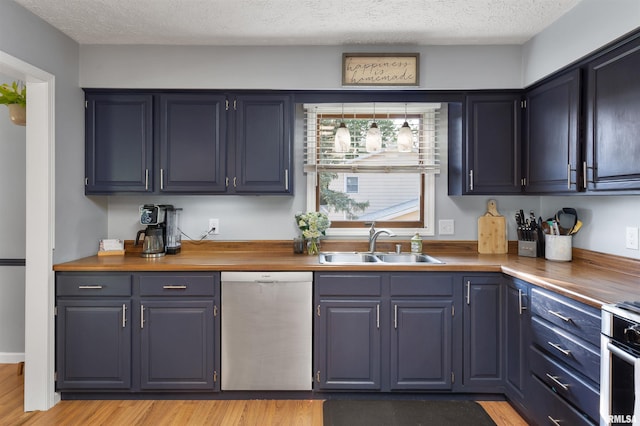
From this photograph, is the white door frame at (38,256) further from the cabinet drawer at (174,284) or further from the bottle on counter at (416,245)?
the bottle on counter at (416,245)

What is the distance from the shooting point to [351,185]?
125 inches

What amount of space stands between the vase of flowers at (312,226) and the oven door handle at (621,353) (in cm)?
185

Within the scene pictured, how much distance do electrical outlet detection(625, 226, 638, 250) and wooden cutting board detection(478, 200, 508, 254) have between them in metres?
0.83

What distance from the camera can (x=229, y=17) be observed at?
244cm

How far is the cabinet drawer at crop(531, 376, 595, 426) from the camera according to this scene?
5.74 ft

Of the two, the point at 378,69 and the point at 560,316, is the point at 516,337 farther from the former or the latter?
the point at 378,69

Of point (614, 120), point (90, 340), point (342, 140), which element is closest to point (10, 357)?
point (90, 340)

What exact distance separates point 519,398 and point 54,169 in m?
3.24

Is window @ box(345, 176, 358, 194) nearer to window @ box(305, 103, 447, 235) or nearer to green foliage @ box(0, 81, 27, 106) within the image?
window @ box(305, 103, 447, 235)

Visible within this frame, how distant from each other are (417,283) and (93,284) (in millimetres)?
2084

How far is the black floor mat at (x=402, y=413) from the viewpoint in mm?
2264

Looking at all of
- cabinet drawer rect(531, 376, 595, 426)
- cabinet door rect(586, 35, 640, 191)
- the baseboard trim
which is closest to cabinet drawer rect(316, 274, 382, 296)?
cabinet drawer rect(531, 376, 595, 426)

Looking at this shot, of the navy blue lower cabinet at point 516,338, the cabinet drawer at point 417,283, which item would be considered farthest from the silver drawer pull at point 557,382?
the cabinet drawer at point 417,283

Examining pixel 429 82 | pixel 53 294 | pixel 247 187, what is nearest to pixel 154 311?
pixel 53 294
